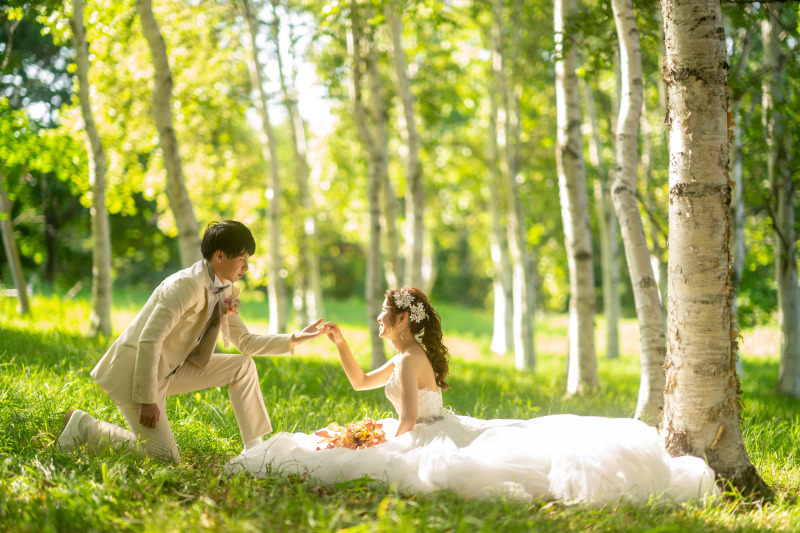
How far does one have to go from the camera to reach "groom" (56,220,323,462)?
4094 mm

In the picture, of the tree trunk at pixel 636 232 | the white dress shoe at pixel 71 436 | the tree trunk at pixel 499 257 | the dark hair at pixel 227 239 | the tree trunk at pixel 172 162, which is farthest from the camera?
the tree trunk at pixel 499 257

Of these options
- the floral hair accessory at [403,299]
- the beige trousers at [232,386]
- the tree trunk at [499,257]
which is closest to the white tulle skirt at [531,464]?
the beige trousers at [232,386]

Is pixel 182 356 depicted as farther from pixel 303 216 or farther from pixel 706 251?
pixel 303 216

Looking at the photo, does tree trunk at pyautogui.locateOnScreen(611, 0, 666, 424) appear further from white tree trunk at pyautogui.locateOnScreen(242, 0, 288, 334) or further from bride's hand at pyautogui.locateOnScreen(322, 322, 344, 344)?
white tree trunk at pyautogui.locateOnScreen(242, 0, 288, 334)

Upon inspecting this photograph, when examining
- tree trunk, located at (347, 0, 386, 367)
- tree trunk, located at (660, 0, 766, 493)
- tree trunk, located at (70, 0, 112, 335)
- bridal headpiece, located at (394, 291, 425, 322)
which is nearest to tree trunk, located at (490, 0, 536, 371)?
tree trunk, located at (347, 0, 386, 367)

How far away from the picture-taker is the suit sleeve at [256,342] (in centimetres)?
468

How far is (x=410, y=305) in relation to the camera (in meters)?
4.51

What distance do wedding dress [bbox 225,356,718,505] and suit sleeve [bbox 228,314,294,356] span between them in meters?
0.77

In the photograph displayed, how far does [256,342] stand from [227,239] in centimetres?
85

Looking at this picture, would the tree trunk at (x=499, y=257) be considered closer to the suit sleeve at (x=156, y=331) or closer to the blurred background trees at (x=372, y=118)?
the blurred background trees at (x=372, y=118)

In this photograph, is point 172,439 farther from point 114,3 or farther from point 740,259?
point 740,259

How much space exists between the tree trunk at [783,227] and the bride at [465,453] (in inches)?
217

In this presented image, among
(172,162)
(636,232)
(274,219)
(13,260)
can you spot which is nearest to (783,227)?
(636,232)

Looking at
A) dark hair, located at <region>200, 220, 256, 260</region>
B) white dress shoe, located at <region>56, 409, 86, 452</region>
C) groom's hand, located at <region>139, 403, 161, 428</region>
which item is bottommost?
white dress shoe, located at <region>56, 409, 86, 452</region>
